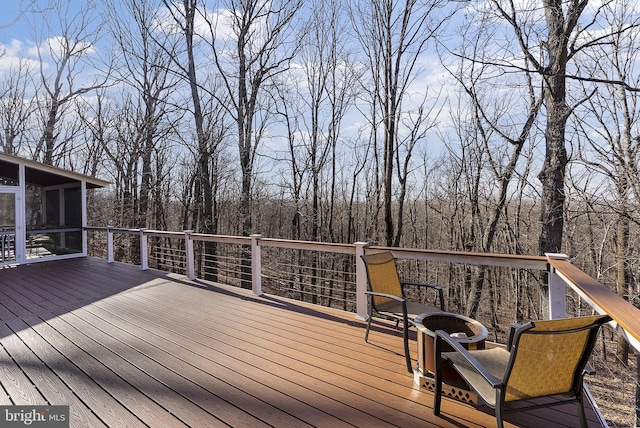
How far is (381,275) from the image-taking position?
3139mm

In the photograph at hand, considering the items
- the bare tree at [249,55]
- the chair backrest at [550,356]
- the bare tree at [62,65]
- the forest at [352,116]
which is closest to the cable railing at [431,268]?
the chair backrest at [550,356]

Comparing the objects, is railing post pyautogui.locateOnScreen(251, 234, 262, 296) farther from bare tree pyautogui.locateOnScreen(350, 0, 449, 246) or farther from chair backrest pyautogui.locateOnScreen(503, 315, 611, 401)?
bare tree pyautogui.locateOnScreen(350, 0, 449, 246)

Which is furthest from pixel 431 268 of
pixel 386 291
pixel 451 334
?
pixel 451 334

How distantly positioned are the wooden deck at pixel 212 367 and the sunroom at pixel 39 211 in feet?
12.7

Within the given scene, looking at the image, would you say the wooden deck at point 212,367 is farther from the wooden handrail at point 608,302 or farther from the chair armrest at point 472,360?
the wooden handrail at point 608,302

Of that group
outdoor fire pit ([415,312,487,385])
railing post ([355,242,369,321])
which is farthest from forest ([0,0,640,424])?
outdoor fire pit ([415,312,487,385])

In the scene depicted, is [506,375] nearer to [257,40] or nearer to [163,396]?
[163,396]

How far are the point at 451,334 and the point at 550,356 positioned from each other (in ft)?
2.36

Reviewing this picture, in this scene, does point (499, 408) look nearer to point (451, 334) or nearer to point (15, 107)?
point (451, 334)

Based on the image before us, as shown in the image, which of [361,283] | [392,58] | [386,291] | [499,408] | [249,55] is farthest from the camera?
[249,55]

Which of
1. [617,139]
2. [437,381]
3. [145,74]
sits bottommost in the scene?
[437,381]

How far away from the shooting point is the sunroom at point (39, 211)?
24.6ft

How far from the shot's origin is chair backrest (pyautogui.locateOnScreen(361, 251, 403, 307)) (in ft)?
10.0

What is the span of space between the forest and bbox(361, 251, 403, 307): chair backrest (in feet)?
13.1
